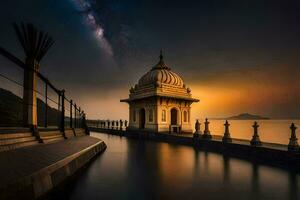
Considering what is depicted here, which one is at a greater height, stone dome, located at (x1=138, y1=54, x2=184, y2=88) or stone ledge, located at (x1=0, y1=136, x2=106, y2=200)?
stone dome, located at (x1=138, y1=54, x2=184, y2=88)

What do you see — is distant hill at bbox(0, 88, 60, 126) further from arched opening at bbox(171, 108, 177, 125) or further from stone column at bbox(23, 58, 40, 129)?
arched opening at bbox(171, 108, 177, 125)

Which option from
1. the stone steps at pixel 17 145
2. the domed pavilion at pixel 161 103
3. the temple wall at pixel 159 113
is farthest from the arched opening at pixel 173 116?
the stone steps at pixel 17 145

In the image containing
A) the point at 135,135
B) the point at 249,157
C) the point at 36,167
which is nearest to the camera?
the point at 36,167

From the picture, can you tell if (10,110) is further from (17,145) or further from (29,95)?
(17,145)

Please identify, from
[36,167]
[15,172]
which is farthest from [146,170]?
[15,172]

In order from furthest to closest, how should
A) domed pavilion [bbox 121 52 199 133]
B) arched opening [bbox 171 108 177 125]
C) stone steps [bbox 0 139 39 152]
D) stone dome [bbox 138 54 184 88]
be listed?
arched opening [bbox 171 108 177 125], stone dome [bbox 138 54 184 88], domed pavilion [bbox 121 52 199 133], stone steps [bbox 0 139 39 152]

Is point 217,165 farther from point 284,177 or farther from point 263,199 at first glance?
point 263,199

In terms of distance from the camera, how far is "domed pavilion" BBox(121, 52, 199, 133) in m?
25.5

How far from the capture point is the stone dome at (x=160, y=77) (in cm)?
2670

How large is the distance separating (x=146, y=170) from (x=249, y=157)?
20.2 ft

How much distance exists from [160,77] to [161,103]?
3258 mm

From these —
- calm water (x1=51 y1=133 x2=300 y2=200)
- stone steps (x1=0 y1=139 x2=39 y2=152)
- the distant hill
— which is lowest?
calm water (x1=51 y1=133 x2=300 y2=200)

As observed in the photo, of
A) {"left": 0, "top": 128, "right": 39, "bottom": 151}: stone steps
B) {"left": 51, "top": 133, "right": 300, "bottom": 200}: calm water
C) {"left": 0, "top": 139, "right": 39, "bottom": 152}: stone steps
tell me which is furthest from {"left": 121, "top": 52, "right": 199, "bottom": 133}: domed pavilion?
{"left": 0, "top": 128, "right": 39, "bottom": 151}: stone steps

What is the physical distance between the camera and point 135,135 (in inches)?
1013
